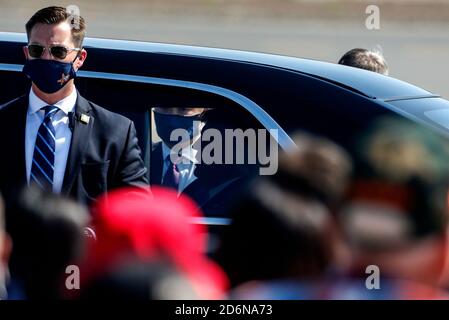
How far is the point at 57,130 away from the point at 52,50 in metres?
0.34

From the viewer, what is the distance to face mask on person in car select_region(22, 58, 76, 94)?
3570 millimetres

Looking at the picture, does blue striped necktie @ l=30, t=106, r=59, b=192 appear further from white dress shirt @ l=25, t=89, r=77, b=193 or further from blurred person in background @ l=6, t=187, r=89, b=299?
blurred person in background @ l=6, t=187, r=89, b=299

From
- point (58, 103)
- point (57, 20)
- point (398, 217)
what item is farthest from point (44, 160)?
point (398, 217)

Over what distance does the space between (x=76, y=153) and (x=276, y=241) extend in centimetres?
156

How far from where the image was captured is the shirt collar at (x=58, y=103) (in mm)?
3539

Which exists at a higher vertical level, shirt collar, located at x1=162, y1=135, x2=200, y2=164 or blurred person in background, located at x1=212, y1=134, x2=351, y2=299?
shirt collar, located at x1=162, y1=135, x2=200, y2=164

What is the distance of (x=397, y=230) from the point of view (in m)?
2.17

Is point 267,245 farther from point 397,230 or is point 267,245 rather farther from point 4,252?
point 4,252

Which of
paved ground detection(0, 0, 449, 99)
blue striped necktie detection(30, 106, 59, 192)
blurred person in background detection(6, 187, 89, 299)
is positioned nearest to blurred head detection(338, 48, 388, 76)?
blue striped necktie detection(30, 106, 59, 192)

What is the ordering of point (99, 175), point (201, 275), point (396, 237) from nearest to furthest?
point (201, 275) < point (396, 237) < point (99, 175)

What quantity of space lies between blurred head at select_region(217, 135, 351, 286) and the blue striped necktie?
53.8 inches

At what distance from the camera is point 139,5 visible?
19.9 meters

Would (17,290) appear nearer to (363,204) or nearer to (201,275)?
(201,275)
